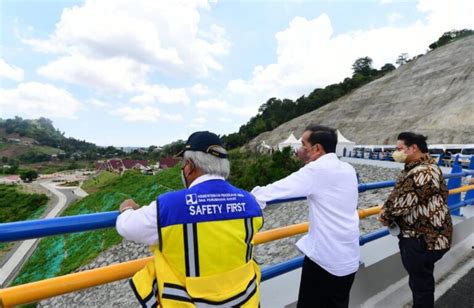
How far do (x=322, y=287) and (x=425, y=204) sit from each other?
1.00 metres

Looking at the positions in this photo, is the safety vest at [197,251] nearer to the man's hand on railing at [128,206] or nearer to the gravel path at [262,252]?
the man's hand on railing at [128,206]

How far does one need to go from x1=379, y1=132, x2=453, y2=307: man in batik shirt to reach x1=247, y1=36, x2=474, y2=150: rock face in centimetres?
3221

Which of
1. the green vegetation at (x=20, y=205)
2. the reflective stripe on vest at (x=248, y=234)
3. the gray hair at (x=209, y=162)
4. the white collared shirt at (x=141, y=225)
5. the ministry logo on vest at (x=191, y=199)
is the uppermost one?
the gray hair at (x=209, y=162)

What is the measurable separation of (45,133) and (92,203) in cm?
16156

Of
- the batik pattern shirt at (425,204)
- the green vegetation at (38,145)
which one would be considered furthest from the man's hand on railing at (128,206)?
the green vegetation at (38,145)

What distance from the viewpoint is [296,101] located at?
65188 mm

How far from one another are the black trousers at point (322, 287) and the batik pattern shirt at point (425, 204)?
0.72 meters

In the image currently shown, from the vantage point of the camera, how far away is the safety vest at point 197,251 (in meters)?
1.14

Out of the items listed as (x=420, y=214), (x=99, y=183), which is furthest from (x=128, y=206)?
(x=99, y=183)

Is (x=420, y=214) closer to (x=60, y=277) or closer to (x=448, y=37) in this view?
(x=60, y=277)

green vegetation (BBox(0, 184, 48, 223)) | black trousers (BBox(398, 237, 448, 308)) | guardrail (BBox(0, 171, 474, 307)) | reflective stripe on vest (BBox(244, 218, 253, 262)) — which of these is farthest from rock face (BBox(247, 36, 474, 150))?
guardrail (BBox(0, 171, 474, 307))

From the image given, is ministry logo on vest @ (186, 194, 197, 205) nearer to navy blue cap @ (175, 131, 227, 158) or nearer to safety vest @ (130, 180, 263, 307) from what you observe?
safety vest @ (130, 180, 263, 307)

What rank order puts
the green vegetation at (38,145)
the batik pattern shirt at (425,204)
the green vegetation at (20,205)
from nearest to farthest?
the batik pattern shirt at (425,204) → the green vegetation at (20,205) → the green vegetation at (38,145)

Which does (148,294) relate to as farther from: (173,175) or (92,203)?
(92,203)
